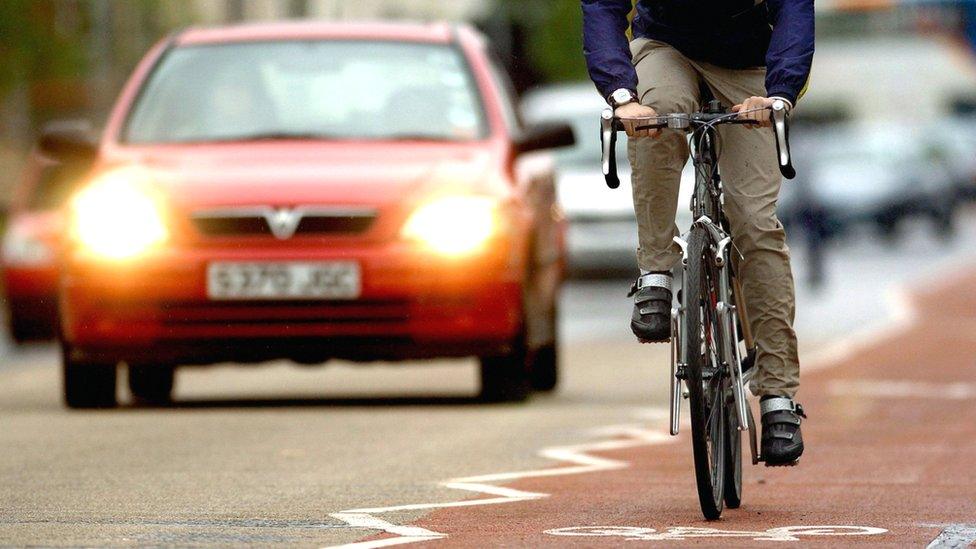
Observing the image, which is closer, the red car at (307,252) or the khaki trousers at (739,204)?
the khaki trousers at (739,204)

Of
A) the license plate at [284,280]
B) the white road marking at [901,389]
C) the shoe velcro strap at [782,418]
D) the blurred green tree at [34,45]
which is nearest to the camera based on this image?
the shoe velcro strap at [782,418]

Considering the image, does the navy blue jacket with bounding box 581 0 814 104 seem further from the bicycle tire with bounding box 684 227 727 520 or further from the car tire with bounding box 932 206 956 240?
the car tire with bounding box 932 206 956 240

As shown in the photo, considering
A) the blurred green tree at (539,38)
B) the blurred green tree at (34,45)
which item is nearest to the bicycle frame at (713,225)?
the blurred green tree at (34,45)

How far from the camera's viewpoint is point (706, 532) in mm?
6895

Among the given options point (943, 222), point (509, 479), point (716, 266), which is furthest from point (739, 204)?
point (943, 222)

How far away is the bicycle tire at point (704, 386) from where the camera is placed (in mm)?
6934

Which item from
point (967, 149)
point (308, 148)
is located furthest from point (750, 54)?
point (967, 149)

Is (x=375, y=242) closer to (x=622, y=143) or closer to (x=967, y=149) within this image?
(x=622, y=143)

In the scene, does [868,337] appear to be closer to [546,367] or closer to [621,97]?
[546,367]

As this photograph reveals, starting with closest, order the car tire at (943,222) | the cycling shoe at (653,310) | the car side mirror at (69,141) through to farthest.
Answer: the cycling shoe at (653,310), the car side mirror at (69,141), the car tire at (943,222)

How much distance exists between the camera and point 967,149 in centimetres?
6072

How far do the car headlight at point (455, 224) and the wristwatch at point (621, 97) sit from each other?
4.06 meters

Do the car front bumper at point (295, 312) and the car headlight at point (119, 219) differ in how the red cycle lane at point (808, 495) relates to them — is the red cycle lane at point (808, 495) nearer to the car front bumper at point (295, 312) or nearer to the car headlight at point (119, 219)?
the car front bumper at point (295, 312)

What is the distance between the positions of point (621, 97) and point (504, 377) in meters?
4.74
